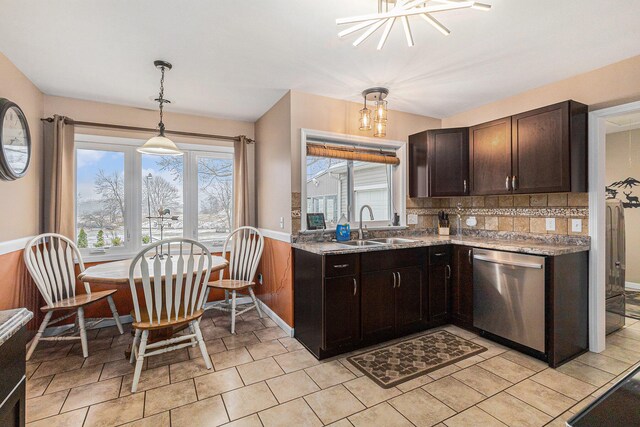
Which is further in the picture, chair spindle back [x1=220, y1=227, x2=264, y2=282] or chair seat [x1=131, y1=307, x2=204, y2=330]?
chair spindle back [x1=220, y1=227, x2=264, y2=282]

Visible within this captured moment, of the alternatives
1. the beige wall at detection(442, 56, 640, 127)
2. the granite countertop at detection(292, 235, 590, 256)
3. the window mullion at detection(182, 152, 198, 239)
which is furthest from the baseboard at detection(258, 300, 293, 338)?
the beige wall at detection(442, 56, 640, 127)

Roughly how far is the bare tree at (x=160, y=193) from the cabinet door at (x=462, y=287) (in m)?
3.30

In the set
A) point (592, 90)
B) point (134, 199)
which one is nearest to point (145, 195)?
point (134, 199)

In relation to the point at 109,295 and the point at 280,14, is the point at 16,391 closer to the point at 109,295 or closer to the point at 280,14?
the point at 280,14

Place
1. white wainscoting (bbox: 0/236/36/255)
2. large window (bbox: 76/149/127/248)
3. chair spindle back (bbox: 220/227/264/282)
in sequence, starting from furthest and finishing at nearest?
chair spindle back (bbox: 220/227/264/282) → large window (bbox: 76/149/127/248) → white wainscoting (bbox: 0/236/36/255)

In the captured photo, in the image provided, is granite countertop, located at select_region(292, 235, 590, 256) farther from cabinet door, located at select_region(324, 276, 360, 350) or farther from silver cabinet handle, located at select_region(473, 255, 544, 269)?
cabinet door, located at select_region(324, 276, 360, 350)

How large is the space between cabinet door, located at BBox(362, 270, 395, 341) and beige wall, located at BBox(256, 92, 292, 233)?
0.98 metres

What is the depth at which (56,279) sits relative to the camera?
277 cm

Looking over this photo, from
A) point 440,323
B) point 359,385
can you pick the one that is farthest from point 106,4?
point 440,323

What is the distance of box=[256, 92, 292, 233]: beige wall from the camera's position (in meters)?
3.09

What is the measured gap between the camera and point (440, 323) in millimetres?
3158

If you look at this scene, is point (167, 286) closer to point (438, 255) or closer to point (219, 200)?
point (219, 200)

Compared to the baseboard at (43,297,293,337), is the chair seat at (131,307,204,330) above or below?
above

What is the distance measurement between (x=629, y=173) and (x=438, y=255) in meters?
3.84
